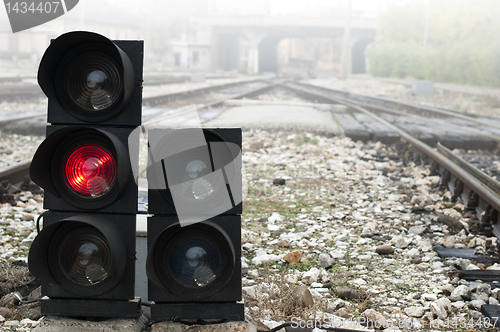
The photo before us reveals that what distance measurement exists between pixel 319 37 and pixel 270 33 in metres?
9.27

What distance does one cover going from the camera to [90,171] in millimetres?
2176

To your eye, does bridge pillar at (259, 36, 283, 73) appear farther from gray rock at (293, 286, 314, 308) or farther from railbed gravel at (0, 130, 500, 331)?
gray rock at (293, 286, 314, 308)

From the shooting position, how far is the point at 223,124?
11.6 meters

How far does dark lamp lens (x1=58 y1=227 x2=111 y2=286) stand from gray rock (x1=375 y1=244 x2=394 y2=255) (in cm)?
246

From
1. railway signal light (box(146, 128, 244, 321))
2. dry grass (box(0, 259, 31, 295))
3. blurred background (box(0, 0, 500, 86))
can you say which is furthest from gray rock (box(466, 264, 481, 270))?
blurred background (box(0, 0, 500, 86))

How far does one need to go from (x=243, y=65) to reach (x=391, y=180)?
75.0 metres

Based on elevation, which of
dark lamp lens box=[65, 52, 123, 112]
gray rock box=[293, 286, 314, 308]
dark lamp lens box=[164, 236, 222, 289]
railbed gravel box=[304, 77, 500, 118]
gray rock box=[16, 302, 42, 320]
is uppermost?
dark lamp lens box=[65, 52, 123, 112]

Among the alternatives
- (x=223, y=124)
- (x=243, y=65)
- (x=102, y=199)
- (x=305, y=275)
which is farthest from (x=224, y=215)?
(x=243, y=65)

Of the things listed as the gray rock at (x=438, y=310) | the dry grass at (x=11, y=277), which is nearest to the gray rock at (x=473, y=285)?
the gray rock at (x=438, y=310)

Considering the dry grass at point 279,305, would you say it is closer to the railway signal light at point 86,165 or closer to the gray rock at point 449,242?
the railway signal light at point 86,165

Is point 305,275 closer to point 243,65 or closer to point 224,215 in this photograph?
point 224,215

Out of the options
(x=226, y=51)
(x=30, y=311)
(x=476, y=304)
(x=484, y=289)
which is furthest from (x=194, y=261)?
(x=226, y=51)

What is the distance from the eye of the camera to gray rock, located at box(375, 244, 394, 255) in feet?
12.7

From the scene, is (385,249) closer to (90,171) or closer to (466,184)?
(466,184)
